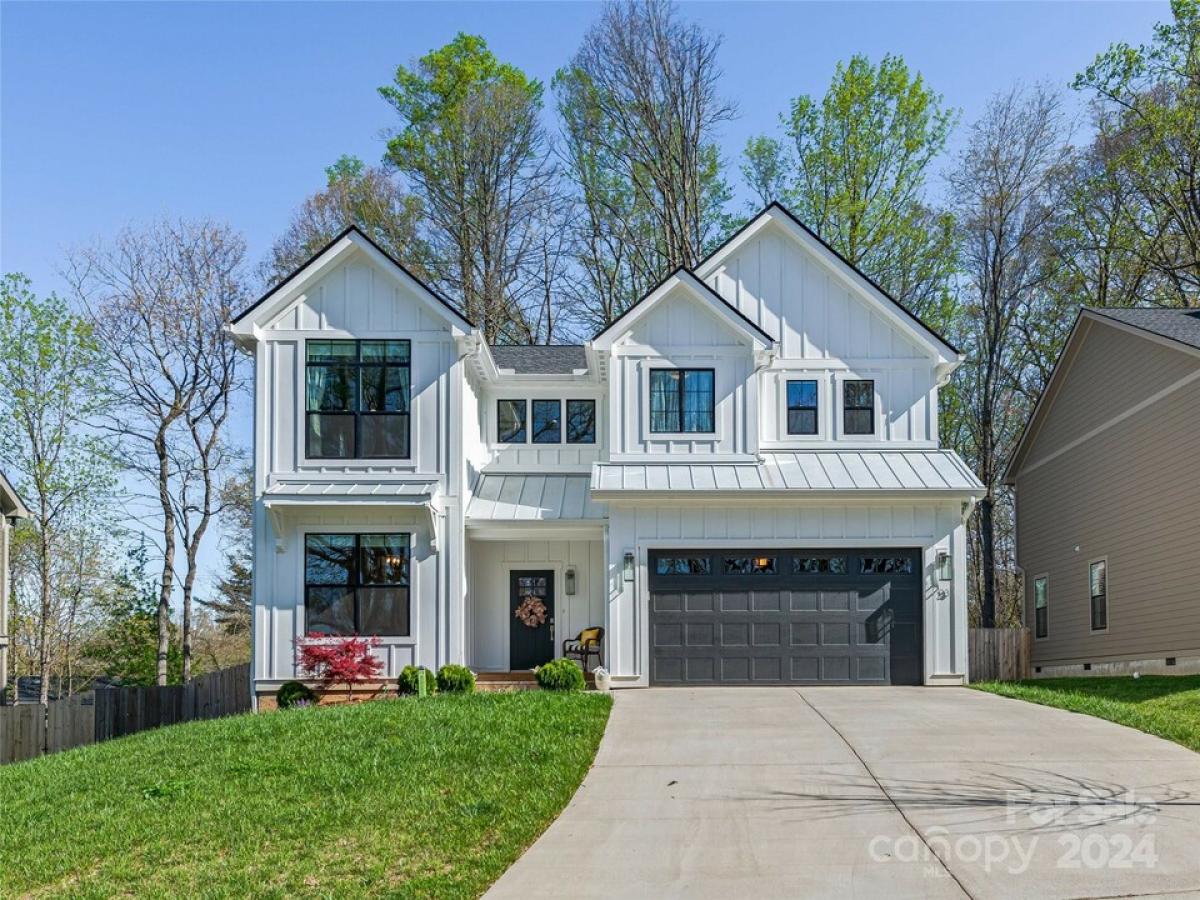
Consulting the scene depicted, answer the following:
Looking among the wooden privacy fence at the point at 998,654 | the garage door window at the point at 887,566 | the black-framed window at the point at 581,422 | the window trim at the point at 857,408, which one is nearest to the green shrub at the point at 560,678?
the garage door window at the point at 887,566

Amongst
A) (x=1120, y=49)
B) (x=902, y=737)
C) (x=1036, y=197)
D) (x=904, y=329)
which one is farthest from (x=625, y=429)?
(x=1120, y=49)

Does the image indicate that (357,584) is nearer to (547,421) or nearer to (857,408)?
(547,421)

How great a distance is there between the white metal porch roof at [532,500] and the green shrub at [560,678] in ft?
9.12

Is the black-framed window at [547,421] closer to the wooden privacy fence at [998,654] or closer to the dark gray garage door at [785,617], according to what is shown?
the dark gray garage door at [785,617]

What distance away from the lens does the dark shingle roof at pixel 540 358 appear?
23.1 m

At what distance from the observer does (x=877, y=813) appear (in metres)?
9.97

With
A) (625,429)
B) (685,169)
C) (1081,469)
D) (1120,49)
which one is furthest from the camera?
(685,169)

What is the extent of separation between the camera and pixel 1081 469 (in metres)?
24.0

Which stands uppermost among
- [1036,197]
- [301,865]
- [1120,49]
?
[1120,49]

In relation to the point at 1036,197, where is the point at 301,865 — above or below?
below

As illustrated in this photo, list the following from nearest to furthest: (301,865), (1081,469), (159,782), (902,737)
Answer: (301,865), (159,782), (902,737), (1081,469)

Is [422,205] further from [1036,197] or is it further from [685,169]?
[1036,197]

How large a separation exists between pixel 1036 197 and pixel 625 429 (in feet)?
48.0

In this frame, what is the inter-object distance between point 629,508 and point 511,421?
388 centimetres
